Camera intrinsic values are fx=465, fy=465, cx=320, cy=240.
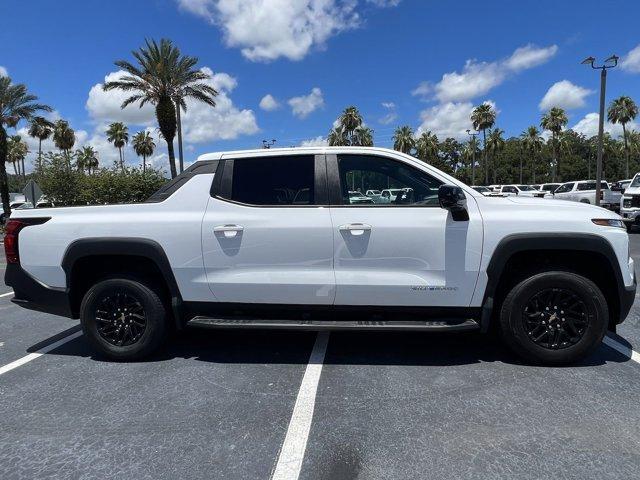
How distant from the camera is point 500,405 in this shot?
130 inches

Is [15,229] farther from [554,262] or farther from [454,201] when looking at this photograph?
[554,262]

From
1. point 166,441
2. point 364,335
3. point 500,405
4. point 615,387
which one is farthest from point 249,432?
point 615,387

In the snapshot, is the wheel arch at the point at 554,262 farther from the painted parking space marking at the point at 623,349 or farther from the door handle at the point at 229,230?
the door handle at the point at 229,230

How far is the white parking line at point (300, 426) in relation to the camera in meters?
2.62

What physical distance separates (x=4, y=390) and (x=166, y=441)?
177 centimetres

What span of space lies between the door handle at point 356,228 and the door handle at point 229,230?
0.88m

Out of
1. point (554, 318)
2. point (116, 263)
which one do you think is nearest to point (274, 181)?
point (116, 263)

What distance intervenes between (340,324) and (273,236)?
0.92m

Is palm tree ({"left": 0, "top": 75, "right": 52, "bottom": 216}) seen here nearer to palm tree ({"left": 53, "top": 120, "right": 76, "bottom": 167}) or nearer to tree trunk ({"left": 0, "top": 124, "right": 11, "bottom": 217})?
tree trunk ({"left": 0, "top": 124, "right": 11, "bottom": 217})

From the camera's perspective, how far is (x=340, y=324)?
3873 mm

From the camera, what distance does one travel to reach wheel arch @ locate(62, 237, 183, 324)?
405 centimetres

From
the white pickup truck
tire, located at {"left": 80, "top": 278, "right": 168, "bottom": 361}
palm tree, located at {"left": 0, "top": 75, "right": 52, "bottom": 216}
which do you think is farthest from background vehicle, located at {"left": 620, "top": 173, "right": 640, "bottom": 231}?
palm tree, located at {"left": 0, "top": 75, "right": 52, "bottom": 216}

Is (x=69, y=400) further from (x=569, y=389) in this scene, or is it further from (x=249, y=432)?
(x=569, y=389)

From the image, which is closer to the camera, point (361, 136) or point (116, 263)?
point (116, 263)
